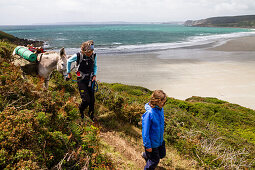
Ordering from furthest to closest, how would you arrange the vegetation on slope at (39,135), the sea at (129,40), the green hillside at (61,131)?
1. the sea at (129,40)
2. the green hillside at (61,131)
3. the vegetation on slope at (39,135)

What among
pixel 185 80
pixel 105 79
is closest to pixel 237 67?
pixel 185 80

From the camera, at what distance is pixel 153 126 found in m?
3.26

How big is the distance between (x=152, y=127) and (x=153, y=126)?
31 millimetres

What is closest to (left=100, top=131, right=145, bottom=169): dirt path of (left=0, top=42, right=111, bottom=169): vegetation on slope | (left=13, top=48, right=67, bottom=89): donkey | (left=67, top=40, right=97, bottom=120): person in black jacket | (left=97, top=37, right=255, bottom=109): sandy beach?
(left=0, top=42, right=111, bottom=169): vegetation on slope

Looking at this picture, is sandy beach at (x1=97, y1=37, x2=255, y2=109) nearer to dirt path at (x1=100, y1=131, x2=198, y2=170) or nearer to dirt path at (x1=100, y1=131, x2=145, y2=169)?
dirt path at (x1=100, y1=131, x2=198, y2=170)

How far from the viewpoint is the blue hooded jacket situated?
124 inches

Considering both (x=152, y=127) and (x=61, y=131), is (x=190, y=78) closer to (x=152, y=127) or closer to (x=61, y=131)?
(x=152, y=127)

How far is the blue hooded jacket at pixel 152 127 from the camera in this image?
10.3 feet

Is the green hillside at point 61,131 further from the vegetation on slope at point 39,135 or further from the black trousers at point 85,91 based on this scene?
the black trousers at point 85,91

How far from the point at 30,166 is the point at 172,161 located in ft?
12.2

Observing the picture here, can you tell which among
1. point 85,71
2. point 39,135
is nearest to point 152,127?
point 39,135

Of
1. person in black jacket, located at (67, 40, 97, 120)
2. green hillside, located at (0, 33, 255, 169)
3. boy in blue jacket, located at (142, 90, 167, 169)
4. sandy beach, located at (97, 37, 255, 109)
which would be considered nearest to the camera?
green hillside, located at (0, 33, 255, 169)

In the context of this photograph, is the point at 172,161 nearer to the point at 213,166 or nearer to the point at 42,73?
the point at 213,166

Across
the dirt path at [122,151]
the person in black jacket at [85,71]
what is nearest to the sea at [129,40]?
the person in black jacket at [85,71]
